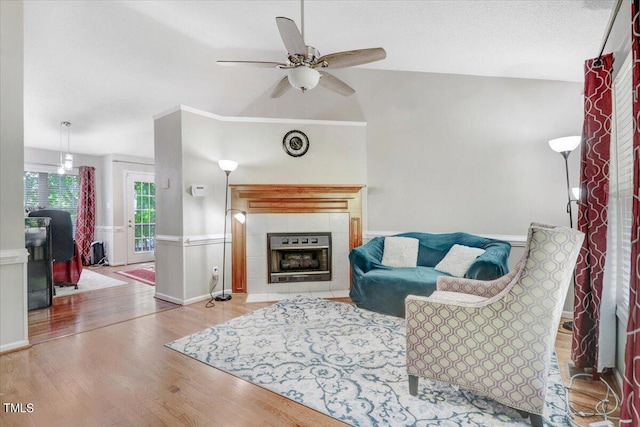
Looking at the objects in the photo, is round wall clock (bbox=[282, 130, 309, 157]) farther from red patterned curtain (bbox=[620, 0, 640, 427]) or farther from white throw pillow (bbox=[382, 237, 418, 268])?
red patterned curtain (bbox=[620, 0, 640, 427])

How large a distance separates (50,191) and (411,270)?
7490 mm

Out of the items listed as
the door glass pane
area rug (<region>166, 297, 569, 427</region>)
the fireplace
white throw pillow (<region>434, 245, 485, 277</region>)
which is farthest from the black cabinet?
white throw pillow (<region>434, 245, 485, 277</region>)

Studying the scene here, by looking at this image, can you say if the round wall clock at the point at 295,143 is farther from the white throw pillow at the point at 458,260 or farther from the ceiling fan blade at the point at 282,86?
the white throw pillow at the point at 458,260

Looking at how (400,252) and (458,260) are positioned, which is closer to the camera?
(458,260)

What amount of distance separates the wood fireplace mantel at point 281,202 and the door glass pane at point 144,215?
3738 millimetres

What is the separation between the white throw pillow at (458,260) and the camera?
327cm

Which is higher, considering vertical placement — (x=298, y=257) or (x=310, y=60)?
(x=310, y=60)

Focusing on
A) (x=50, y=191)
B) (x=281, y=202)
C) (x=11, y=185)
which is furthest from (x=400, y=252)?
(x=50, y=191)

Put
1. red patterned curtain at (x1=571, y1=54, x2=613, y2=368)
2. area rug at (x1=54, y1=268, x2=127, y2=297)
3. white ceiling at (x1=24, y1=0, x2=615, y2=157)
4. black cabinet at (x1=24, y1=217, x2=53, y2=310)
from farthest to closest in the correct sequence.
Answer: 1. area rug at (x1=54, y1=268, x2=127, y2=297)
2. black cabinet at (x1=24, y1=217, x2=53, y2=310)
3. white ceiling at (x1=24, y1=0, x2=615, y2=157)
4. red patterned curtain at (x1=571, y1=54, x2=613, y2=368)

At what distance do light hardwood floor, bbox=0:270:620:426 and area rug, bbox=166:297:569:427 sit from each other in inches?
4.7

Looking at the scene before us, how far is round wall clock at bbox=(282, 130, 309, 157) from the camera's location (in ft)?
14.3

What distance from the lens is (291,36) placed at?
189 centimetres

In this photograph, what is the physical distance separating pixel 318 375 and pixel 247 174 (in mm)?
2994

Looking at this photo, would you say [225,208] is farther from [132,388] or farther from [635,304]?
[635,304]
